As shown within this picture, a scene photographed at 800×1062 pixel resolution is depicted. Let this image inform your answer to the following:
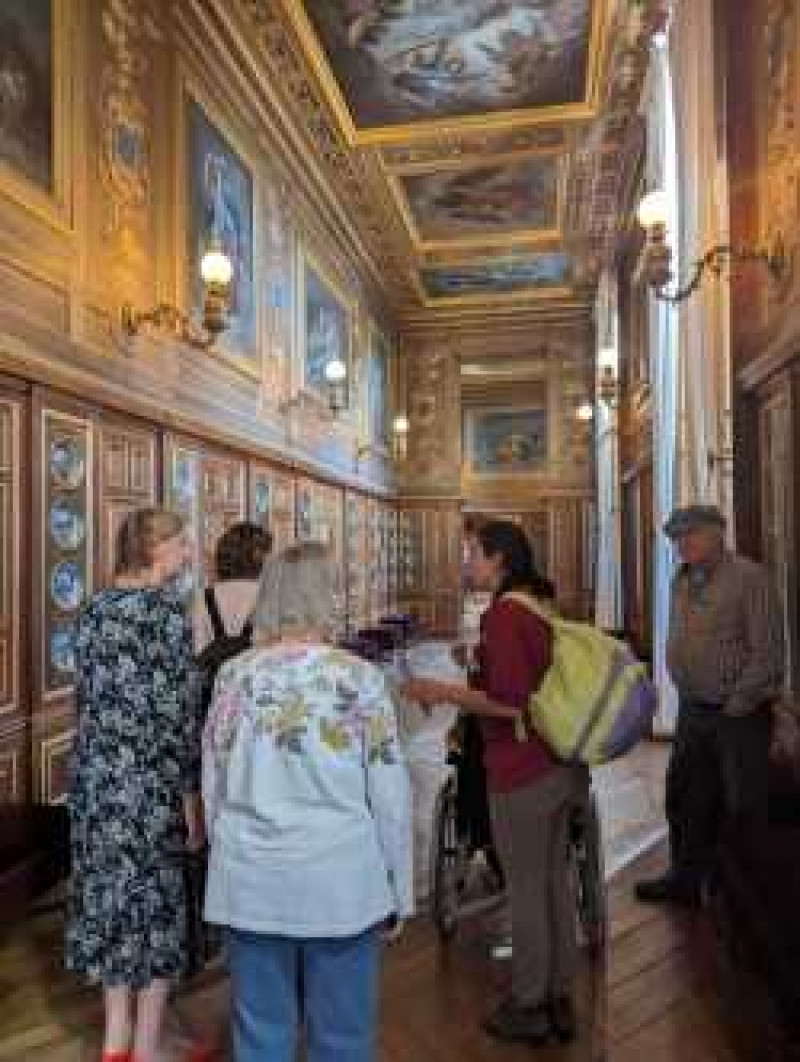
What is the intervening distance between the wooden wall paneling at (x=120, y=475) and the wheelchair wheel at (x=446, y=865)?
252cm

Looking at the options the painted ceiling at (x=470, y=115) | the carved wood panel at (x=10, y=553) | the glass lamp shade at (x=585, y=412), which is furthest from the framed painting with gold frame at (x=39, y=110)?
the glass lamp shade at (x=585, y=412)

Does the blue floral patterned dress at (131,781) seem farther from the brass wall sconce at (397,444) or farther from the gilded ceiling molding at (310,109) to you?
the brass wall sconce at (397,444)

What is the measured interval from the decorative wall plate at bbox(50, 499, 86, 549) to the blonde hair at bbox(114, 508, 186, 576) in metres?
2.34

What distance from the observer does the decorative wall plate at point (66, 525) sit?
4453 millimetres

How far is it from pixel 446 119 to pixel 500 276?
5.23 metres

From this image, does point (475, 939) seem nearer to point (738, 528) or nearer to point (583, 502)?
point (738, 528)

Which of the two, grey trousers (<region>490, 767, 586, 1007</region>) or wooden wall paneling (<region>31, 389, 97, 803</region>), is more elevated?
wooden wall paneling (<region>31, 389, 97, 803</region>)

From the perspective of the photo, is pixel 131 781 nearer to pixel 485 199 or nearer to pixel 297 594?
pixel 297 594

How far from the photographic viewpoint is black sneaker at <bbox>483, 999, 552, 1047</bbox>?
2615 mm

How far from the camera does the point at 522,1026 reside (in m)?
2.63

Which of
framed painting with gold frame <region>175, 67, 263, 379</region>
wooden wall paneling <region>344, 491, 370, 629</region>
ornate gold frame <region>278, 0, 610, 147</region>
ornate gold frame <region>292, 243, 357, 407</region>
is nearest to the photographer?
framed painting with gold frame <region>175, 67, 263, 379</region>

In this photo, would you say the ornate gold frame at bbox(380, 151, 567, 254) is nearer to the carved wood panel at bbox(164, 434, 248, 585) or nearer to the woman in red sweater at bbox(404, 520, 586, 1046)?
the carved wood panel at bbox(164, 434, 248, 585)

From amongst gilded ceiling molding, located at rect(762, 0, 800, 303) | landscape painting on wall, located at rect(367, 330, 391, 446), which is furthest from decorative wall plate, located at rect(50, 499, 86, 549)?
landscape painting on wall, located at rect(367, 330, 391, 446)

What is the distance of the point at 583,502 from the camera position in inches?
603
